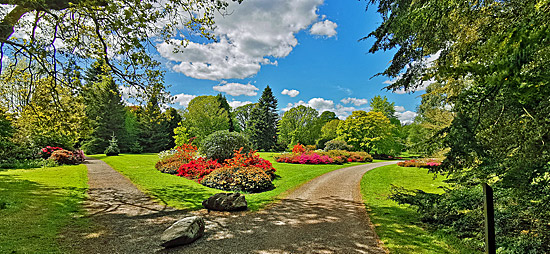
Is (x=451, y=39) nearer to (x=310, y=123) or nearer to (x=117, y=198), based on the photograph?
(x=117, y=198)

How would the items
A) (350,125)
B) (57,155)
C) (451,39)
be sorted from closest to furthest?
1. (451,39)
2. (57,155)
3. (350,125)

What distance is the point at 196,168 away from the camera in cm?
1205

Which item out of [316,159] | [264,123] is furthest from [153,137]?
[316,159]

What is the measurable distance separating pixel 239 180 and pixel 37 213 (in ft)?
18.5

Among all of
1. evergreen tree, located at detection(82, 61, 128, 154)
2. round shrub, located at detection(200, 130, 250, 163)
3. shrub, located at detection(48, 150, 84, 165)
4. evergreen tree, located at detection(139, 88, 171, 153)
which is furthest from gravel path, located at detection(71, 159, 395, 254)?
evergreen tree, located at detection(139, 88, 171, 153)

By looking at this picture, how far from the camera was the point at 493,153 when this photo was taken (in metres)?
3.47

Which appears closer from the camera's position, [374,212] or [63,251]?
[63,251]

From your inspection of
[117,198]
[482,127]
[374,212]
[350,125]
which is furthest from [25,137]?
[350,125]

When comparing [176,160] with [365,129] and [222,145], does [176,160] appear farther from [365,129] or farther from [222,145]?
[365,129]

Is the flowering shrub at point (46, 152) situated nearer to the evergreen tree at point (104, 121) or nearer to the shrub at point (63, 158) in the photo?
the shrub at point (63, 158)

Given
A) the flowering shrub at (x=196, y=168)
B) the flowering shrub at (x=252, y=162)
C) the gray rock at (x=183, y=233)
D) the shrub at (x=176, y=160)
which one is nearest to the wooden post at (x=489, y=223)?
the gray rock at (x=183, y=233)

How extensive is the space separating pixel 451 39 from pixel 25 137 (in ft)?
74.4

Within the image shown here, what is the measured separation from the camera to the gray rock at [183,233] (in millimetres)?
3886

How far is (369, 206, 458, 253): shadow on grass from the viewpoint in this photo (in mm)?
3957
